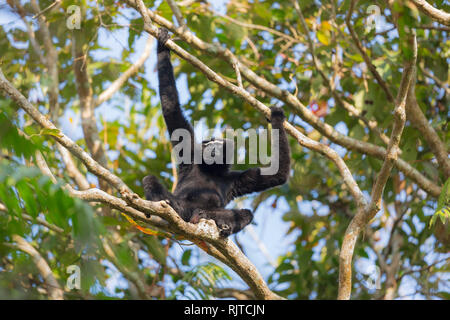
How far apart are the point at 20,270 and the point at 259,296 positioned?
94.8 inches

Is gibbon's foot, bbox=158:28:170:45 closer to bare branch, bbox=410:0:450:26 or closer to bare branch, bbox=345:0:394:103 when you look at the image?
bare branch, bbox=345:0:394:103

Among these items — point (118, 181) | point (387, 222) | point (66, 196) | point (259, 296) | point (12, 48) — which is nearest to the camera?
point (66, 196)

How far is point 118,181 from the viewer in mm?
4695

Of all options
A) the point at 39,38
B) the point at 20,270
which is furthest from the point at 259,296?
the point at 39,38

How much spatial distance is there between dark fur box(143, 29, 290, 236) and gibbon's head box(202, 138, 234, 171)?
2cm

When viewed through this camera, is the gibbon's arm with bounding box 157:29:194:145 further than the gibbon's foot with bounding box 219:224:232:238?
Yes

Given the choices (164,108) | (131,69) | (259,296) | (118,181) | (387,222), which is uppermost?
(131,69)

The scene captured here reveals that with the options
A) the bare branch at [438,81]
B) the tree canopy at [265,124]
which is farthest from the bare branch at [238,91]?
the bare branch at [438,81]

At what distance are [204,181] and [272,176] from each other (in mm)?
918

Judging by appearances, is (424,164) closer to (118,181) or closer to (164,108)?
(164,108)

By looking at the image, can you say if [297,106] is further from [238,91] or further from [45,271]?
[45,271]

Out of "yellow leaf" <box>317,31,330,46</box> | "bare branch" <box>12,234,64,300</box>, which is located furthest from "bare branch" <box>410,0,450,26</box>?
"bare branch" <box>12,234,64,300</box>

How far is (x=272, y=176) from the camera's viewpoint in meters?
6.84

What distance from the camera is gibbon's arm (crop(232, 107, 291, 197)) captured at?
20.5 ft
